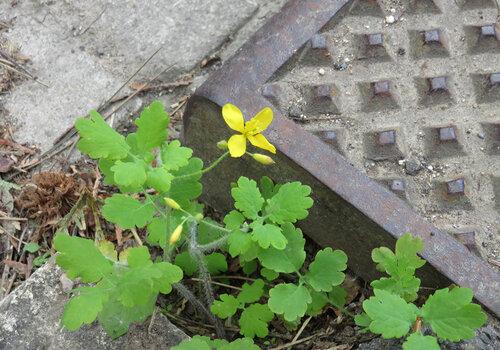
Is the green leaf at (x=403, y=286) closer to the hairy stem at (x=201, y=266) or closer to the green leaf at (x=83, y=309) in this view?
the hairy stem at (x=201, y=266)

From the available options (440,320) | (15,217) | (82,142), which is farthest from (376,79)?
(15,217)

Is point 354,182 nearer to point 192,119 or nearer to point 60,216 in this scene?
point 192,119

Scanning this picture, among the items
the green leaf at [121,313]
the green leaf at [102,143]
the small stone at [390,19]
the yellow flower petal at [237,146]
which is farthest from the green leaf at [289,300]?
the small stone at [390,19]

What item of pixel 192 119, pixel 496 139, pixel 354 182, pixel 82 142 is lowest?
pixel 496 139

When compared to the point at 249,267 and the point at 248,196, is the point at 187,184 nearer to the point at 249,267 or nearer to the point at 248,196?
the point at 248,196

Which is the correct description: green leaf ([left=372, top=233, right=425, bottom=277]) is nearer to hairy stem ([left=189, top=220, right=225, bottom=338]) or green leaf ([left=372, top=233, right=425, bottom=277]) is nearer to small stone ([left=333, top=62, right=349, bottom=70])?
hairy stem ([left=189, top=220, right=225, bottom=338])

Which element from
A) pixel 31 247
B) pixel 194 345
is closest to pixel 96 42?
pixel 31 247
